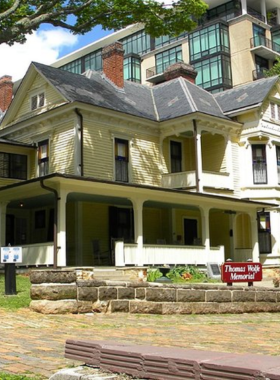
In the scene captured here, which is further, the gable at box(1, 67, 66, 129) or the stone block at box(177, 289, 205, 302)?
the gable at box(1, 67, 66, 129)

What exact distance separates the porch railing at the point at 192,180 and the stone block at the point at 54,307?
55.2 feet

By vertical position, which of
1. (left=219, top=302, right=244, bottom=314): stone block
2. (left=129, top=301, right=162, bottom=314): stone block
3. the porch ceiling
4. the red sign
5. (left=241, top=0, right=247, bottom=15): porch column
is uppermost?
(left=241, top=0, right=247, bottom=15): porch column

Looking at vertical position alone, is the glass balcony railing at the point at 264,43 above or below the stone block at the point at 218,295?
above

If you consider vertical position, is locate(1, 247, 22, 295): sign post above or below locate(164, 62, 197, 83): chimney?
below

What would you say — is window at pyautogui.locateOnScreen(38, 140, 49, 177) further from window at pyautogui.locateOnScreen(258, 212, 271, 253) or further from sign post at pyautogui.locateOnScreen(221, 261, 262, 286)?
sign post at pyautogui.locateOnScreen(221, 261, 262, 286)

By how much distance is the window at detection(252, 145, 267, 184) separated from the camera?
29.2 meters

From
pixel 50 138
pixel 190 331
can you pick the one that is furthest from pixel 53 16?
pixel 190 331

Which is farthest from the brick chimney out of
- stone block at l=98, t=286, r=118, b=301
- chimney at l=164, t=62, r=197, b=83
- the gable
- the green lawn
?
stone block at l=98, t=286, r=118, b=301

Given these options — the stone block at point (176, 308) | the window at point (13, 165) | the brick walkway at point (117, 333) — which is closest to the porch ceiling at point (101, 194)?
the window at point (13, 165)

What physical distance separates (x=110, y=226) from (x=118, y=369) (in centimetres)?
2206

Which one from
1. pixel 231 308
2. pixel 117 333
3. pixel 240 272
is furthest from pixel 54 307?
pixel 240 272

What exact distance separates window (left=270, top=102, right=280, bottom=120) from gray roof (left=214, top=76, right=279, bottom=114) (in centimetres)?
106

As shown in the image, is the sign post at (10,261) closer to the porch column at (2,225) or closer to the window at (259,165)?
the porch column at (2,225)

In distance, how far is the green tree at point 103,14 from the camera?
64.1ft
